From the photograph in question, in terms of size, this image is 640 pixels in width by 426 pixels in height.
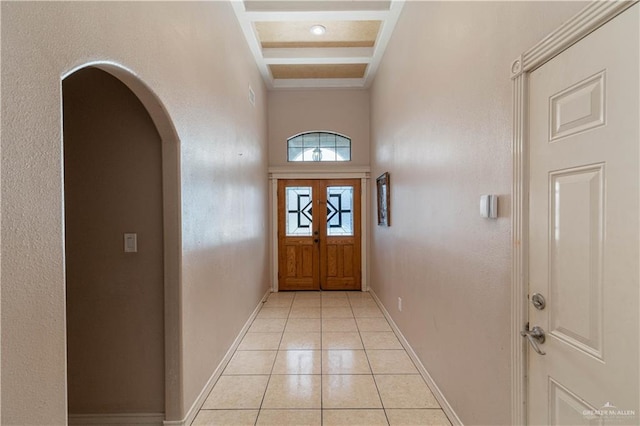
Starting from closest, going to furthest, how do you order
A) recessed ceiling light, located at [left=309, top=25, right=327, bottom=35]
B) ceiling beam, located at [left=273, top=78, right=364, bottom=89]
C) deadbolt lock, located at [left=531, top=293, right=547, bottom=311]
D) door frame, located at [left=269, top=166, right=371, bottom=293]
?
deadbolt lock, located at [left=531, top=293, right=547, bottom=311] → recessed ceiling light, located at [left=309, top=25, right=327, bottom=35] → ceiling beam, located at [left=273, top=78, right=364, bottom=89] → door frame, located at [left=269, top=166, right=371, bottom=293]

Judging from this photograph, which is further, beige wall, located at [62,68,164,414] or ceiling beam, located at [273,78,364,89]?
ceiling beam, located at [273,78,364,89]

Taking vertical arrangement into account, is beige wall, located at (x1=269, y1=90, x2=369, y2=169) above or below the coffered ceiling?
below

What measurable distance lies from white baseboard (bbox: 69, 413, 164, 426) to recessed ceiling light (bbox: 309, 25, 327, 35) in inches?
163

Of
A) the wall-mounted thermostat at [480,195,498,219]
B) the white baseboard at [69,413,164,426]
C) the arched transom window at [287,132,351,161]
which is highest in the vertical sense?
the arched transom window at [287,132,351,161]

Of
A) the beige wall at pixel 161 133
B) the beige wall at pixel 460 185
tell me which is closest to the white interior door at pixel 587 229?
the beige wall at pixel 460 185

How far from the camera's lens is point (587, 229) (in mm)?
1003

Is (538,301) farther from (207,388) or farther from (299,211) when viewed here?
(299,211)

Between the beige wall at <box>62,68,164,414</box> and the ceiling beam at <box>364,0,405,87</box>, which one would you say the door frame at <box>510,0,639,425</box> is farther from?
Answer: the ceiling beam at <box>364,0,405,87</box>

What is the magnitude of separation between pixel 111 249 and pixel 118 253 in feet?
0.16

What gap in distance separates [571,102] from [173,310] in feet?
7.21

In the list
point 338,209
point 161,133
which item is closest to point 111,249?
point 161,133

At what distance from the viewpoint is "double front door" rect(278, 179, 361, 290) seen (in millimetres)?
5371

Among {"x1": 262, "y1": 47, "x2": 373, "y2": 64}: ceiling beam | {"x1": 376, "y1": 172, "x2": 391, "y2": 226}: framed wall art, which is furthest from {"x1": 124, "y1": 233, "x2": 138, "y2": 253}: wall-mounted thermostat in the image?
{"x1": 262, "y1": 47, "x2": 373, "y2": 64}: ceiling beam

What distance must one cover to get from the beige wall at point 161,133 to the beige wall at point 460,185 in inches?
68.2
